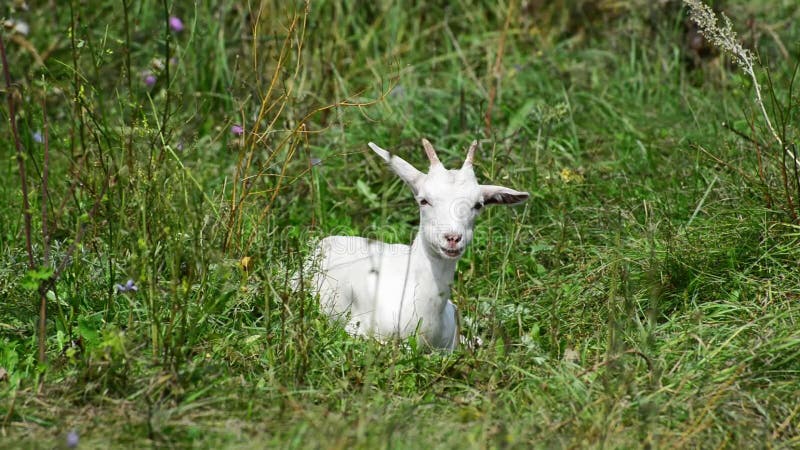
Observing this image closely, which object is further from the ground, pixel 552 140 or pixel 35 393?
pixel 552 140

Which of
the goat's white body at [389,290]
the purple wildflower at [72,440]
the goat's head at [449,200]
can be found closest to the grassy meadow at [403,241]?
the purple wildflower at [72,440]

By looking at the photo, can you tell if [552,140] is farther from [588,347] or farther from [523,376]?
[523,376]

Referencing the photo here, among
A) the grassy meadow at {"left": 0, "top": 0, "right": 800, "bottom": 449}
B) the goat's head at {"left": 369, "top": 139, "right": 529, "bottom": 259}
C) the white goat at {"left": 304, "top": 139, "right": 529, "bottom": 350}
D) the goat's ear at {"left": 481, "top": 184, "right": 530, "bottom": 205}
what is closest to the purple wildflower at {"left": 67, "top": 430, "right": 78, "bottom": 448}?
the grassy meadow at {"left": 0, "top": 0, "right": 800, "bottom": 449}

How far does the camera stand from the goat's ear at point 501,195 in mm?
3908

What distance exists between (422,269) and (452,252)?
0.95 feet

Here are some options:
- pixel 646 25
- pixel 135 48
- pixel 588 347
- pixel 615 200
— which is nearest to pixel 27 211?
pixel 588 347

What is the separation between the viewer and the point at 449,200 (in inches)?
149

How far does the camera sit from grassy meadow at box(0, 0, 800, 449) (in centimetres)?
318

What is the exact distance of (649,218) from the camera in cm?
455

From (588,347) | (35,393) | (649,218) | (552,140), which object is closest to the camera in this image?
(35,393)

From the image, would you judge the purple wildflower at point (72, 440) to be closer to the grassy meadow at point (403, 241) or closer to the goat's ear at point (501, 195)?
the grassy meadow at point (403, 241)

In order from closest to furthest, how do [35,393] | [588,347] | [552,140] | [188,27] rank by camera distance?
[35,393], [588,347], [552,140], [188,27]

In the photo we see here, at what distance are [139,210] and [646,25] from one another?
413 cm

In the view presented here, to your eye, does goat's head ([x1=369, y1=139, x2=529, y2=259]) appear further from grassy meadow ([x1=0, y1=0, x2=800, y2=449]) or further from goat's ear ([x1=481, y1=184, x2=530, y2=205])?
grassy meadow ([x1=0, y1=0, x2=800, y2=449])
